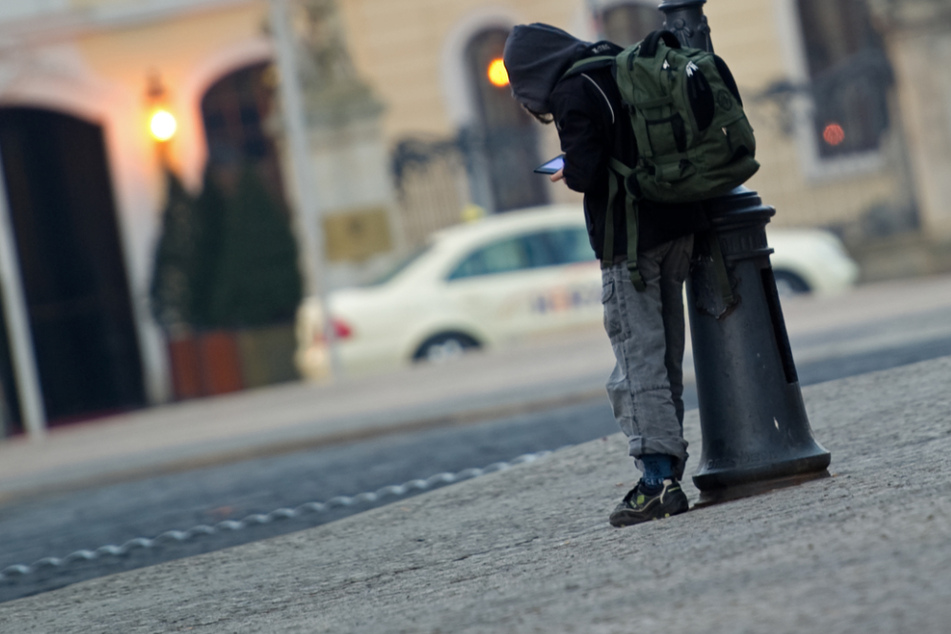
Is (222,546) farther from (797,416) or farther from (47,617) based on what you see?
(797,416)

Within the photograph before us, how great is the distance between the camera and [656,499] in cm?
512

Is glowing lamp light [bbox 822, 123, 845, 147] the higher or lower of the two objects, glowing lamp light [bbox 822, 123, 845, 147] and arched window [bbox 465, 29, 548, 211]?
the lower

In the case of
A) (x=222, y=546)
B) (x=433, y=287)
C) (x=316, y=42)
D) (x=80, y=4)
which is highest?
(x=80, y=4)

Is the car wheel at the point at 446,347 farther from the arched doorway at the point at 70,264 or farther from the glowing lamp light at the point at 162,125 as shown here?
the arched doorway at the point at 70,264

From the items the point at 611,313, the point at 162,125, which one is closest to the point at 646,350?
the point at 611,313

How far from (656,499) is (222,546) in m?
2.72

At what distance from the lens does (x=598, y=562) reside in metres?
4.62

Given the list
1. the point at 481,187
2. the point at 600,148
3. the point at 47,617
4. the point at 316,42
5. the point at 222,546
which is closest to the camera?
the point at 600,148

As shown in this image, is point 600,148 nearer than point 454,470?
Yes

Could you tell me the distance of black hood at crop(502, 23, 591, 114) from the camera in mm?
5055

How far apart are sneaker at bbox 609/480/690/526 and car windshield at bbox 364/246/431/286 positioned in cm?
1120

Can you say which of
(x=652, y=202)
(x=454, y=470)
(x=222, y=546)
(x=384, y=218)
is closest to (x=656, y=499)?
(x=652, y=202)

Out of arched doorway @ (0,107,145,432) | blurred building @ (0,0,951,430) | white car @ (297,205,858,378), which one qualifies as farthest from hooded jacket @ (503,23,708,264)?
arched doorway @ (0,107,145,432)

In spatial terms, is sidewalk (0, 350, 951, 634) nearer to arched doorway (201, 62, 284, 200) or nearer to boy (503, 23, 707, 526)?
boy (503, 23, 707, 526)
